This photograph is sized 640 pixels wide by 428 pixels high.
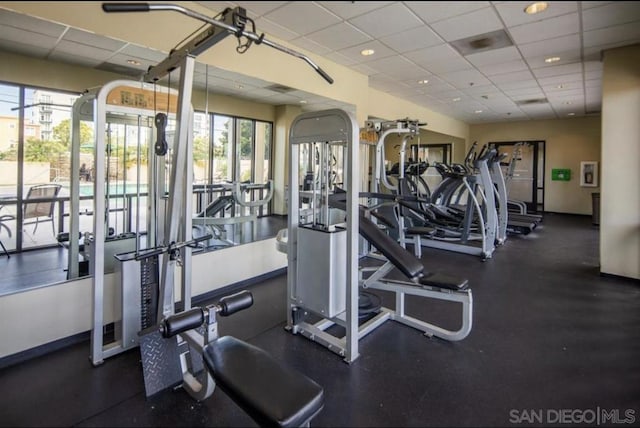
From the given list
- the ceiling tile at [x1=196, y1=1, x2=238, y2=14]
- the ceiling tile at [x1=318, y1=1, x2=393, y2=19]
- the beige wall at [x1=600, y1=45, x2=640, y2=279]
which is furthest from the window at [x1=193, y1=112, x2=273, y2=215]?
the beige wall at [x1=600, y1=45, x2=640, y2=279]

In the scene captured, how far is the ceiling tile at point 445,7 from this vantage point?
798 mm

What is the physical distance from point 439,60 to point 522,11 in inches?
113

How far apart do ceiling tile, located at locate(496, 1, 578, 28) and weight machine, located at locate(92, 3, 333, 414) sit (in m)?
0.80

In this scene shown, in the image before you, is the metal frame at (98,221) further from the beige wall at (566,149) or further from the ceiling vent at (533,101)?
the beige wall at (566,149)

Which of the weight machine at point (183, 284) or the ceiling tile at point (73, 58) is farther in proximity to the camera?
the ceiling tile at point (73, 58)

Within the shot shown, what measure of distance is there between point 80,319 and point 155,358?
3.29ft

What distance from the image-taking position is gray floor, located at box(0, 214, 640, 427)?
1813 mm

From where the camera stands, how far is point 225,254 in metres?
3.59

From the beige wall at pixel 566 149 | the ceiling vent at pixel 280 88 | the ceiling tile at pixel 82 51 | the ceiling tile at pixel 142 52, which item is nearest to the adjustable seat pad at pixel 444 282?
the ceiling vent at pixel 280 88

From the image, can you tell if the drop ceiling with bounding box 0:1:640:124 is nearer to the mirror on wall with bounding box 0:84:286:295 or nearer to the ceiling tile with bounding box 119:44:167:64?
the ceiling tile with bounding box 119:44:167:64

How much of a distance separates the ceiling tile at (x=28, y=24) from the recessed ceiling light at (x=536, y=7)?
2346mm

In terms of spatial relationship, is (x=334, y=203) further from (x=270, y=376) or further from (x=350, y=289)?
(x=270, y=376)

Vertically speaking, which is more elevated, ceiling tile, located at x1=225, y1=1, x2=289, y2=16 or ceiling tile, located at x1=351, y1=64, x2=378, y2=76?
ceiling tile, located at x1=351, y1=64, x2=378, y2=76

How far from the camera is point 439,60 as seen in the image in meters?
3.42
